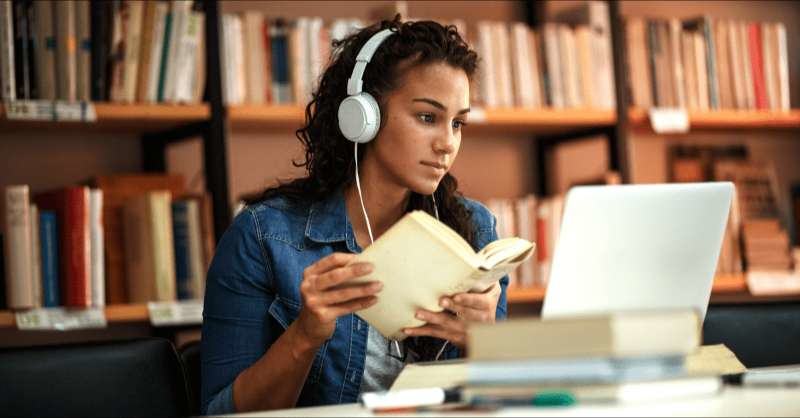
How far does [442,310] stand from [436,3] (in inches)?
74.4

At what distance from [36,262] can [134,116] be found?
390 millimetres

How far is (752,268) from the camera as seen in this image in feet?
9.86

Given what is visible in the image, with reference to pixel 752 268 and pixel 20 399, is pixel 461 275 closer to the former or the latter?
pixel 20 399

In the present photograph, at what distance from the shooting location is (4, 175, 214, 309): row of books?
222 centimetres

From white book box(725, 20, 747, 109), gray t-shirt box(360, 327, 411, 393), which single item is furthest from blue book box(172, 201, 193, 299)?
white book box(725, 20, 747, 109)

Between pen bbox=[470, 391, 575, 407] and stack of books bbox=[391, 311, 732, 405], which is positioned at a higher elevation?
stack of books bbox=[391, 311, 732, 405]

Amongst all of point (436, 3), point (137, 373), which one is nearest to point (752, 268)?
point (436, 3)

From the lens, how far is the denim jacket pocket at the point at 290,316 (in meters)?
1.57

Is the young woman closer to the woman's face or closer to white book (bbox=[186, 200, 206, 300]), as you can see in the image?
the woman's face

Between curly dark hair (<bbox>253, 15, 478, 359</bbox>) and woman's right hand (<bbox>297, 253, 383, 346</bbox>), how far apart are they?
1.43ft

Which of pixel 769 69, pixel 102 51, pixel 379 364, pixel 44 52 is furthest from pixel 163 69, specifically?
pixel 769 69

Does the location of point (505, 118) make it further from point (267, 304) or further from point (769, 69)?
point (267, 304)

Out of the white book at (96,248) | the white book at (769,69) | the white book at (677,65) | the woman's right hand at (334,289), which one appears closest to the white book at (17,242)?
the white book at (96,248)

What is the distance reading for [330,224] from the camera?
1.67 meters
